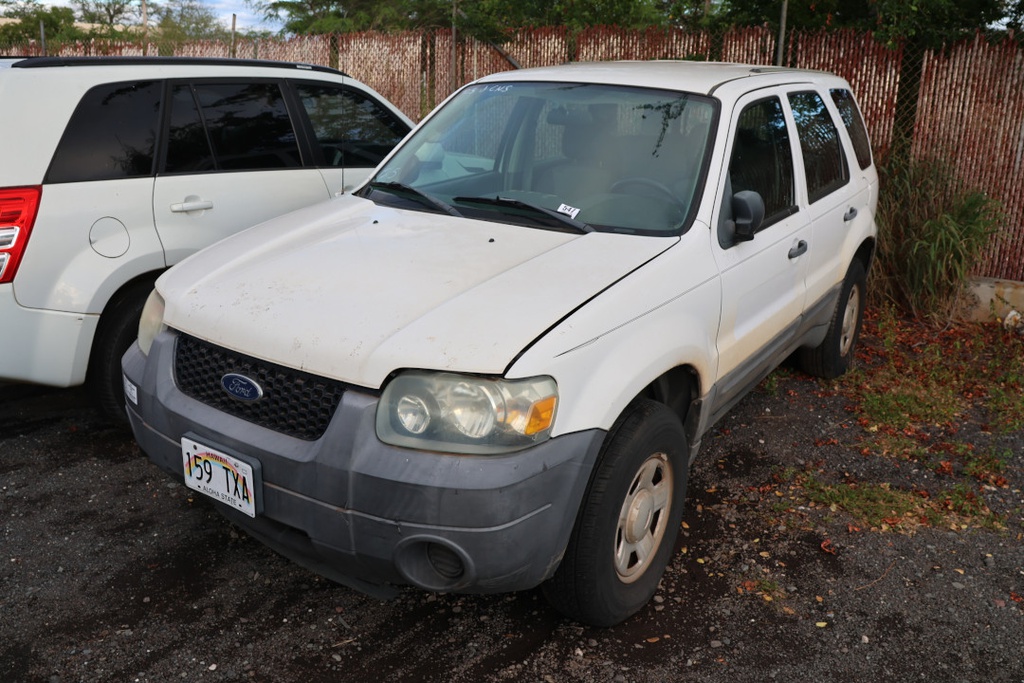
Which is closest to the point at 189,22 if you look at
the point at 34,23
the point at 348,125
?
the point at 34,23

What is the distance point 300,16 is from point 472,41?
1499cm

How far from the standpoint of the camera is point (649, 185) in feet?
11.8

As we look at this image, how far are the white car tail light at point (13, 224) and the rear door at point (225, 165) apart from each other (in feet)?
1.98

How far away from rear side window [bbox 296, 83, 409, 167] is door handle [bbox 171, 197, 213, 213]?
90 centimetres

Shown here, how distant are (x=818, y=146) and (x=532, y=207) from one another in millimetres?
2002

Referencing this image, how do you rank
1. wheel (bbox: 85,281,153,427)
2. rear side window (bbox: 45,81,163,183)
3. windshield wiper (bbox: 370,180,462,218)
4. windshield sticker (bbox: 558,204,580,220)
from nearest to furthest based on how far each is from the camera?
windshield sticker (bbox: 558,204,580,220), windshield wiper (bbox: 370,180,462,218), rear side window (bbox: 45,81,163,183), wheel (bbox: 85,281,153,427)

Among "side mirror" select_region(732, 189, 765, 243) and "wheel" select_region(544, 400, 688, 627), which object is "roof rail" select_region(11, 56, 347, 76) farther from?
"wheel" select_region(544, 400, 688, 627)

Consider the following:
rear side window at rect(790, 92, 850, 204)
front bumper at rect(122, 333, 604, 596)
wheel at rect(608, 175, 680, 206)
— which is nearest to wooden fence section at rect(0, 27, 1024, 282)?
rear side window at rect(790, 92, 850, 204)

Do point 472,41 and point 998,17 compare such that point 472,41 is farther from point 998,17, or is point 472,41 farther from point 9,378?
point 9,378

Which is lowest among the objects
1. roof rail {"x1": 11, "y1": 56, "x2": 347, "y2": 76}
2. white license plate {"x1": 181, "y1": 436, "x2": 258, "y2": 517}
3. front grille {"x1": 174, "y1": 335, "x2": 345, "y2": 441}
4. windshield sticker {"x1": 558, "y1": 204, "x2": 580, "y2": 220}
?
white license plate {"x1": 181, "y1": 436, "x2": 258, "y2": 517}

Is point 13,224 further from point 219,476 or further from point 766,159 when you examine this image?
point 766,159

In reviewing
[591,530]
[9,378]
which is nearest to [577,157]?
[591,530]

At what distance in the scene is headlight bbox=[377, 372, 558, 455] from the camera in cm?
254

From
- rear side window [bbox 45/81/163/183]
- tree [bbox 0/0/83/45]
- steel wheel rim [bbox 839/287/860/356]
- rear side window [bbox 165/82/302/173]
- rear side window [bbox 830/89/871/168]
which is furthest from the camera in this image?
tree [bbox 0/0/83/45]
